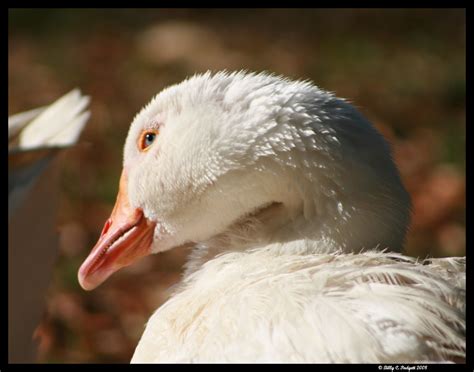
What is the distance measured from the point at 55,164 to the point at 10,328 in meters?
0.73

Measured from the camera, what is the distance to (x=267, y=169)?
2074mm

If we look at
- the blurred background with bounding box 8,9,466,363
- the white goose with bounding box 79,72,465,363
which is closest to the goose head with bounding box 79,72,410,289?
the white goose with bounding box 79,72,465,363

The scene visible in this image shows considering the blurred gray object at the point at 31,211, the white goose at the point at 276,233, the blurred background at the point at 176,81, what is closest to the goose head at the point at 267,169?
the white goose at the point at 276,233

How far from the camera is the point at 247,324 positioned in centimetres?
183

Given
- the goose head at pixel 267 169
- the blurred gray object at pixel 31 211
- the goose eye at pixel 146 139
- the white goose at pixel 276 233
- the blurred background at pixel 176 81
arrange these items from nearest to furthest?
the white goose at pixel 276 233
the goose head at pixel 267 169
the goose eye at pixel 146 139
the blurred gray object at pixel 31 211
the blurred background at pixel 176 81

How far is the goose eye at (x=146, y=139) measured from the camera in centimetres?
233

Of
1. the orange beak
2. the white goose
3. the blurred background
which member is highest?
the white goose

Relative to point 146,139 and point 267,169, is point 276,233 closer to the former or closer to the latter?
point 267,169

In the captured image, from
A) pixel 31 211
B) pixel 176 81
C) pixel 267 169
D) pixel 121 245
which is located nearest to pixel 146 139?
pixel 121 245

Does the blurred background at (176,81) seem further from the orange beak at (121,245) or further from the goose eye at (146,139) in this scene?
the goose eye at (146,139)

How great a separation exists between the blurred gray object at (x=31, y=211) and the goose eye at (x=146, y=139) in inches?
38.8

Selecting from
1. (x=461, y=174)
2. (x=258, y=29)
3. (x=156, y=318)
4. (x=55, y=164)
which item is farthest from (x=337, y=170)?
(x=258, y=29)

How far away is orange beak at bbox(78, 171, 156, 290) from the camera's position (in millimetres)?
2369

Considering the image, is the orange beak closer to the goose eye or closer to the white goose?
the white goose
